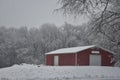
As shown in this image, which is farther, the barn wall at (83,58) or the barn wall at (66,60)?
the barn wall at (66,60)

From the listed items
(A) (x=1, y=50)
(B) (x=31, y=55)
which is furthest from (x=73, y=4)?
(B) (x=31, y=55)

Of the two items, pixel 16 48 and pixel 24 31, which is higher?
pixel 24 31

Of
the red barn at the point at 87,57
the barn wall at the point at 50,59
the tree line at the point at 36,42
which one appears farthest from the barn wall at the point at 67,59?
the tree line at the point at 36,42

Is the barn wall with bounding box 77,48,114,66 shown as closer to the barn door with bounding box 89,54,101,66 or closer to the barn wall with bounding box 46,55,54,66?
the barn door with bounding box 89,54,101,66

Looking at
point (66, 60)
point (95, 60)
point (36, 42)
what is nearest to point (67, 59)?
point (66, 60)

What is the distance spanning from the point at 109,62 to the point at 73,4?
23.1 m

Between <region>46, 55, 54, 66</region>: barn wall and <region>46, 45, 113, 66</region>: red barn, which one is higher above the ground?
<region>46, 45, 113, 66</region>: red barn

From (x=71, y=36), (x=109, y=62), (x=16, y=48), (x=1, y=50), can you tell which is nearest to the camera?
(x=109, y=62)

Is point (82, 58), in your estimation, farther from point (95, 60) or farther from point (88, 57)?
point (95, 60)

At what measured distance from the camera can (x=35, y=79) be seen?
15445 millimetres

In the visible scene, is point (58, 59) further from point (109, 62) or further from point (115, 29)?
point (115, 29)

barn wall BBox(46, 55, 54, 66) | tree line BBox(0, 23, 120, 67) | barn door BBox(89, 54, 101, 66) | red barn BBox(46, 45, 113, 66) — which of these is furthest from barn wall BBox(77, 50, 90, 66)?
tree line BBox(0, 23, 120, 67)

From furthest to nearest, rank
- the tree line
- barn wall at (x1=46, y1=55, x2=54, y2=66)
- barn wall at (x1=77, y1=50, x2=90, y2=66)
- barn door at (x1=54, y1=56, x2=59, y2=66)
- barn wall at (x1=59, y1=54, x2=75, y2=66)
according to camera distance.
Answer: the tree line → barn wall at (x1=46, y1=55, x2=54, y2=66) → barn door at (x1=54, y1=56, x2=59, y2=66) → barn wall at (x1=59, y1=54, x2=75, y2=66) → barn wall at (x1=77, y1=50, x2=90, y2=66)

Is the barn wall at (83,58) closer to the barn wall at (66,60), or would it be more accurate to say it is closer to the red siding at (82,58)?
the red siding at (82,58)
